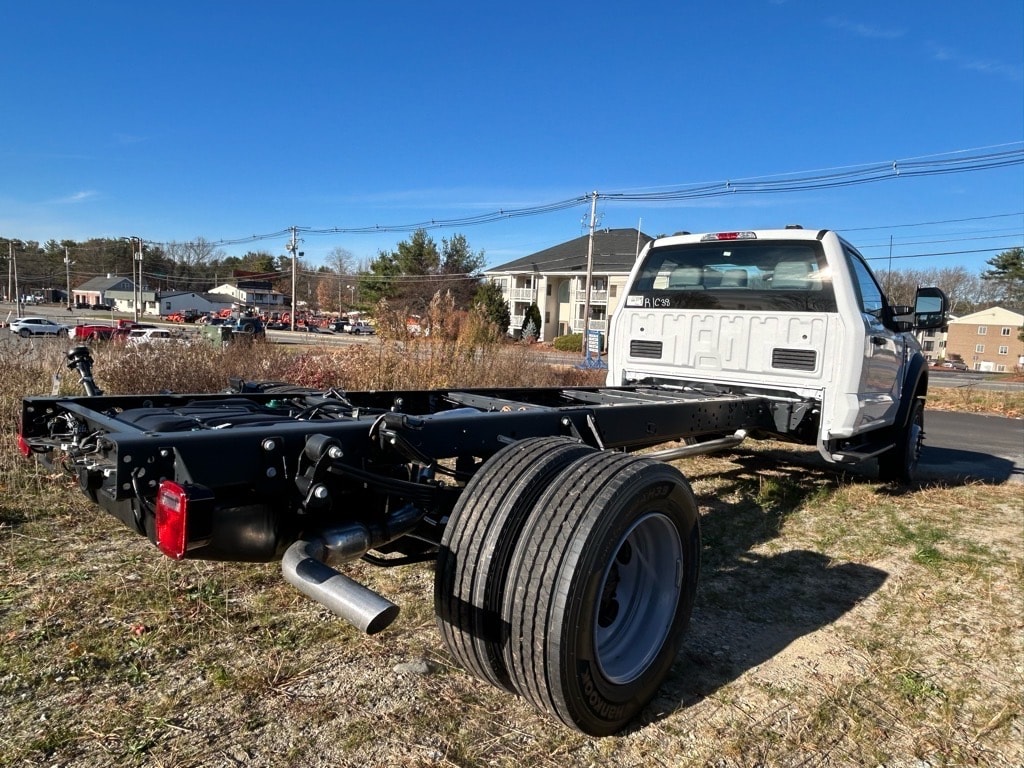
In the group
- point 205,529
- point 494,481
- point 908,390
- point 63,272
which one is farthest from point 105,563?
point 63,272

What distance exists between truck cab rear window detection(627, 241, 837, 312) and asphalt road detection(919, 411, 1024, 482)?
3.50 metres

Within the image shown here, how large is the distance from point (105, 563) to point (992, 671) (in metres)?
4.44

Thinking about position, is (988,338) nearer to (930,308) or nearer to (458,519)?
(930,308)

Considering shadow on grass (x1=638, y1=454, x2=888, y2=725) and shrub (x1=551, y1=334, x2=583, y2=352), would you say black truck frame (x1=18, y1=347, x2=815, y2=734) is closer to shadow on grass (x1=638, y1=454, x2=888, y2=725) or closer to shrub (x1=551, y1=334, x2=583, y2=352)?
shadow on grass (x1=638, y1=454, x2=888, y2=725)

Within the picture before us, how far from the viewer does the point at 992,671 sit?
3080 millimetres

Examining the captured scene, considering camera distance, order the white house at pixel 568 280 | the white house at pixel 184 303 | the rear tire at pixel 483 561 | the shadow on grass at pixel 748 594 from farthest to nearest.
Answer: the white house at pixel 184 303, the white house at pixel 568 280, the shadow on grass at pixel 748 594, the rear tire at pixel 483 561

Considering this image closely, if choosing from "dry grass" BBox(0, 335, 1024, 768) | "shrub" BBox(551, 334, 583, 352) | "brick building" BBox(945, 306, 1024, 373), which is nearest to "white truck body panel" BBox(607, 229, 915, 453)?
"dry grass" BBox(0, 335, 1024, 768)

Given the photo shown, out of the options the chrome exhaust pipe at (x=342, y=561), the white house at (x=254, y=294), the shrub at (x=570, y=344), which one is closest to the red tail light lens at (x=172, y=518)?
the chrome exhaust pipe at (x=342, y=561)

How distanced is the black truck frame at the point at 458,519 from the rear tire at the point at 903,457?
4531mm

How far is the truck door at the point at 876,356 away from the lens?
526 centimetres

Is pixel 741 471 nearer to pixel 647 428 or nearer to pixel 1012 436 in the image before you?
pixel 647 428

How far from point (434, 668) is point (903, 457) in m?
5.34

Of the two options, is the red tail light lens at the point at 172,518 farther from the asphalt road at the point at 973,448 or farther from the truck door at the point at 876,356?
the asphalt road at the point at 973,448

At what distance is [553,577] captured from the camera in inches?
86.0
